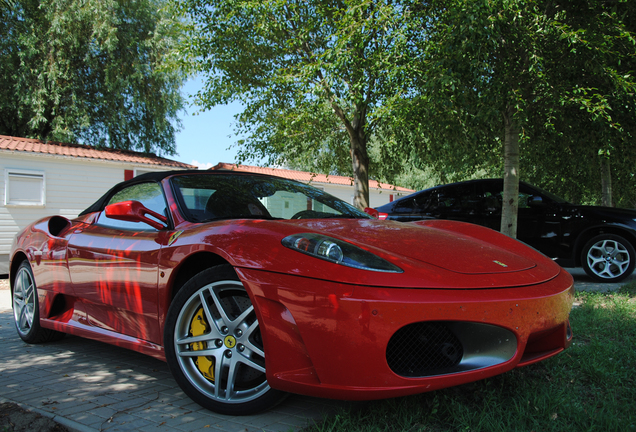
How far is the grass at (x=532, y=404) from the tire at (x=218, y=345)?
Answer: 39 centimetres

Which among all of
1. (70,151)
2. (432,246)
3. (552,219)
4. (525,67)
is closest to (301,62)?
(525,67)

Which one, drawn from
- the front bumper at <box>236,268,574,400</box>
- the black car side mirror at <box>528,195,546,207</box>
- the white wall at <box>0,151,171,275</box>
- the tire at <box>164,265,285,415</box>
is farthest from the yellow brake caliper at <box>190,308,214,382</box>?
the white wall at <box>0,151,171,275</box>

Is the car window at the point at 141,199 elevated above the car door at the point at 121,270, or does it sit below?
above

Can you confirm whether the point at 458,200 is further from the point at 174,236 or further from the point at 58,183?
the point at 58,183

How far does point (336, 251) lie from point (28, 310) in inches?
124

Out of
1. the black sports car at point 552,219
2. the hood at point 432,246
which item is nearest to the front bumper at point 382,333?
the hood at point 432,246

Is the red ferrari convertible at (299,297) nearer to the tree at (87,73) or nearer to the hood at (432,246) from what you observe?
the hood at (432,246)

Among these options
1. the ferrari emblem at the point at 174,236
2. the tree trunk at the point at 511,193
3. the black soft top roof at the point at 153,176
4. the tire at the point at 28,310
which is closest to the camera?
the ferrari emblem at the point at 174,236

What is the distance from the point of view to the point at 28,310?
3867mm

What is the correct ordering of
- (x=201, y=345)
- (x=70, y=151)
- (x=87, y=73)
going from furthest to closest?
(x=87, y=73) < (x=70, y=151) < (x=201, y=345)

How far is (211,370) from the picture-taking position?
7.57 feet

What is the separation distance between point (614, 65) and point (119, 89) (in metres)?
19.8

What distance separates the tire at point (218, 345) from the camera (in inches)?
85.6

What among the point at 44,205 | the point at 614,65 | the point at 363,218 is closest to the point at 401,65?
the point at 614,65
